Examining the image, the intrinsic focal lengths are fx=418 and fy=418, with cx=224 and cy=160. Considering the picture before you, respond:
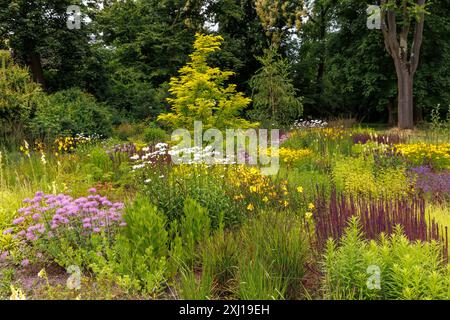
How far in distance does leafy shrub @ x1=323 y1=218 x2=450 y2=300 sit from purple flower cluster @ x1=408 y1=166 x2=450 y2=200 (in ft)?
11.3

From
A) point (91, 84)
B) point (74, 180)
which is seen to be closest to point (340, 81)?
point (91, 84)

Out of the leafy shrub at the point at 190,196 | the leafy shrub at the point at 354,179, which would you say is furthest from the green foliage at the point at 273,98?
the leafy shrub at the point at 190,196

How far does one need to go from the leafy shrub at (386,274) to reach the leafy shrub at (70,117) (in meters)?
10.9

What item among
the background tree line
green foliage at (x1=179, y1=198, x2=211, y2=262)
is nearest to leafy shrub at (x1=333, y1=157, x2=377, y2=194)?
green foliage at (x1=179, y1=198, x2=211, y2=262)

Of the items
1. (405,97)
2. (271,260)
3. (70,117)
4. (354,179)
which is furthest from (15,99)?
(405,97)

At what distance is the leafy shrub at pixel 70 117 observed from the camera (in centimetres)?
1293

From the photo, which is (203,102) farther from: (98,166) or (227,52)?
(227,52)

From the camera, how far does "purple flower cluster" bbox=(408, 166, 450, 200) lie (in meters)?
6.28

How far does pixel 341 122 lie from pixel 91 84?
11378 millimetres

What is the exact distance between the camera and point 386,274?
293 cm

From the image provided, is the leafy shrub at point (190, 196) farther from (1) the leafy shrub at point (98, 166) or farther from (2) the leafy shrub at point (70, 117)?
(2) the leafy shrub at point (70, 117)

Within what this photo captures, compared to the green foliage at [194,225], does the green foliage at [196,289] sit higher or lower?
lower

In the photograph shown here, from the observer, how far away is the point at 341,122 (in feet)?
46.2
